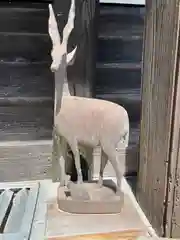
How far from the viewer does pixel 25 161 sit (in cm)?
101

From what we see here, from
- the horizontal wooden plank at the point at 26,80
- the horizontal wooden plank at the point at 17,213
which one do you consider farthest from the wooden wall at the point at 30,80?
the horizontal wooden plank at the point at 17,213

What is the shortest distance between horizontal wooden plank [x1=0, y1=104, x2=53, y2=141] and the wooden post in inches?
12.4

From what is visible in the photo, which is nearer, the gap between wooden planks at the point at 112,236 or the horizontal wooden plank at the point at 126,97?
the gap between wooden planks at the point at 112,236

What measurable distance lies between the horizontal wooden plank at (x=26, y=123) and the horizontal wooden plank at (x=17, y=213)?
16 centimetres

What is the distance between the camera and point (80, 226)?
767 millimetres

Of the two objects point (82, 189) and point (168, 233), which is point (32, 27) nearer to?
point (82, 189)

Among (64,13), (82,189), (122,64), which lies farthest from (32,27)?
(82,189)

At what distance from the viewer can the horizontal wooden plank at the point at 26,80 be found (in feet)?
3.33

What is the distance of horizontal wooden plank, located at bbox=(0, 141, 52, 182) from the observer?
1.01m

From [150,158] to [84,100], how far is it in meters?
0.20

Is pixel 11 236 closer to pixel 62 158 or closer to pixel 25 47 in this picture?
pixel 62 158

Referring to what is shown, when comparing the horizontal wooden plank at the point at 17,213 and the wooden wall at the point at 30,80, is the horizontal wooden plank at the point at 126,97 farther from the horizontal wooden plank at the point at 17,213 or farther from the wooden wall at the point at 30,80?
the horizontal wooden plank at the point at 17,213

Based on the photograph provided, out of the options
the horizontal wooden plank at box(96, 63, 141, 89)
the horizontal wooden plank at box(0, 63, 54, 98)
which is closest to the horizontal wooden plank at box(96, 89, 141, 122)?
the horizontal wooden plank at box(96, 63, 141, 89)

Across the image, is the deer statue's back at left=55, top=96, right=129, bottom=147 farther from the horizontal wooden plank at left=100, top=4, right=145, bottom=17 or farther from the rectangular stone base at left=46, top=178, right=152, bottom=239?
the horizontal wooden plank at left=100, top=4, right=145, bottom=17
